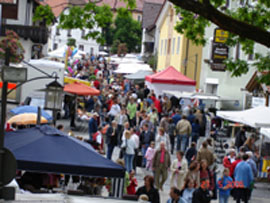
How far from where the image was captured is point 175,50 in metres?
48.8

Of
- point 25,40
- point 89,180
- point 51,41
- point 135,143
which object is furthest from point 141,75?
point 51,41

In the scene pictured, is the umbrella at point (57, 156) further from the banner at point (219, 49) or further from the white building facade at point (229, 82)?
the white building facade at point (229, 82)

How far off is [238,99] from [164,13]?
21.8m

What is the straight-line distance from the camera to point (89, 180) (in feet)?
43.2

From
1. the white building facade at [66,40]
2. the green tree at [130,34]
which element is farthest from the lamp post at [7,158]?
the white building facade at [66,40]

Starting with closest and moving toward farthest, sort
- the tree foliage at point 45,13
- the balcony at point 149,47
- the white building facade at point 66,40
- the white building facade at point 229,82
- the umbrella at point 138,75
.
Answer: the tree foliage at point 45,13, the white building facade at point 229,82, the umbrella at point 138,75, the balcony at point 149,47, the white building facade at point 66,40

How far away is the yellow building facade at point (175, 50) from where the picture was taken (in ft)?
147

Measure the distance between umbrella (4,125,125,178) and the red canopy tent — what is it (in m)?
23.5

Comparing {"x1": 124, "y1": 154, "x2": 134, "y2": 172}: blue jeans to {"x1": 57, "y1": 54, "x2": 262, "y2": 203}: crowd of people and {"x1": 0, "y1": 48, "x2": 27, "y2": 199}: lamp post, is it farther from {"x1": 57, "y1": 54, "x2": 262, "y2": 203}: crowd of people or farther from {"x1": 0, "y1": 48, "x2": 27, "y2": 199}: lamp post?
{"x1": 0, "y1": 48, "x2": 27, "y2": 199}: lamp post

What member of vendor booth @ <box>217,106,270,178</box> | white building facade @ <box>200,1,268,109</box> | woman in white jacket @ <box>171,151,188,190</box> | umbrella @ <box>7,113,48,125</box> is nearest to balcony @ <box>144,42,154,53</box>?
white building facade @ <box>200,1,268,109</box>

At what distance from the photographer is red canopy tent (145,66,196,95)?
1385 inches

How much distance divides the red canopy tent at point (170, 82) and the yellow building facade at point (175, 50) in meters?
4.80

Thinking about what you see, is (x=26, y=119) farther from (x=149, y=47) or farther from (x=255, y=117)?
(x=149, y=47)

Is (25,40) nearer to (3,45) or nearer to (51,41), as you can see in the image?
(3,45)
